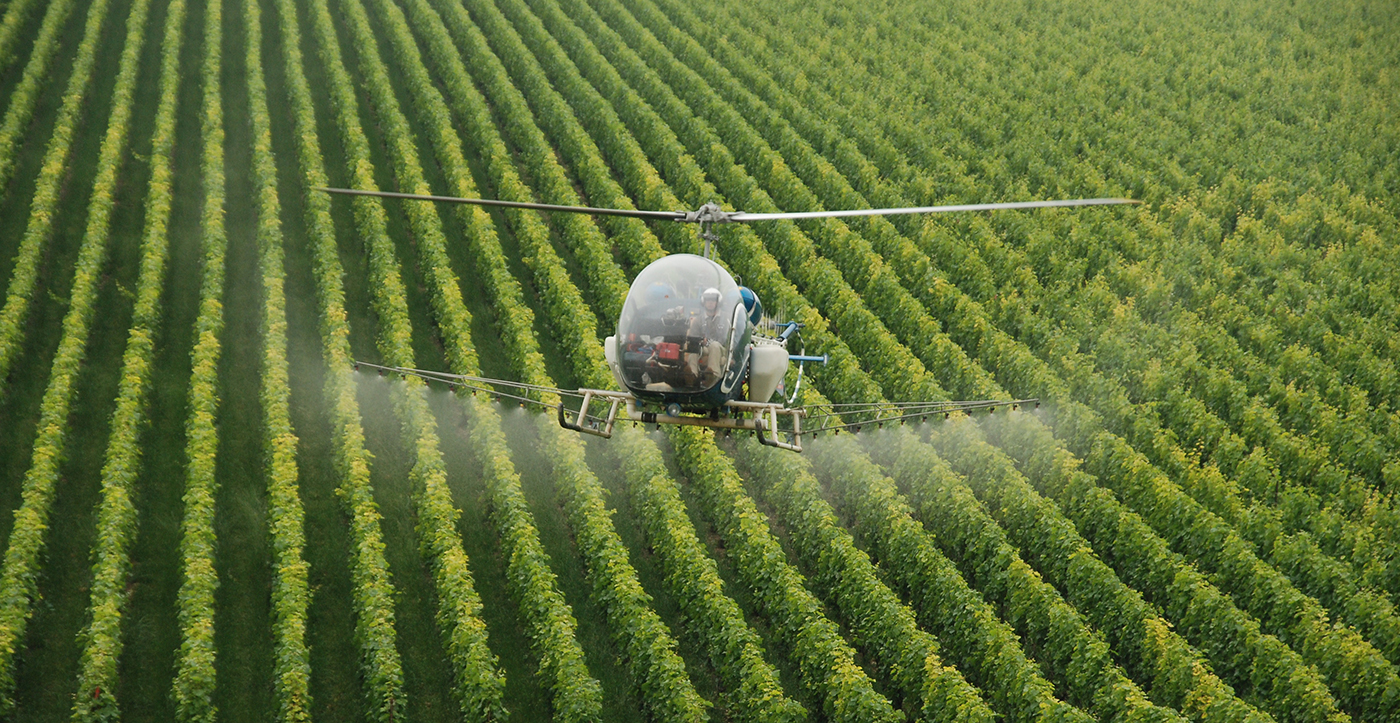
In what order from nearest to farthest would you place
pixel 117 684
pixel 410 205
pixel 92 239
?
pixel 117 684
pixel 92 239
pixel 410 205

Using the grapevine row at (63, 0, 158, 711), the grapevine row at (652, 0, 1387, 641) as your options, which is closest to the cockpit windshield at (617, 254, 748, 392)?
the grapevine row at (63, 0, 158, 711)

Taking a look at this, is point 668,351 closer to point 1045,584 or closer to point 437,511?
point 437,511

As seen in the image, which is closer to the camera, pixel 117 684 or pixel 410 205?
pixel 117 684

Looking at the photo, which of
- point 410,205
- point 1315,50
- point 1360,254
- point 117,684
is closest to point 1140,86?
point 1315,50

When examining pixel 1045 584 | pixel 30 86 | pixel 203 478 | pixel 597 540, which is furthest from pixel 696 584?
pixel 30 86

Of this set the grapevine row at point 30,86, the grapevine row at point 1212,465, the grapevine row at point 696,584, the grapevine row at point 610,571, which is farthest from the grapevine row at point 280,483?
the grapevine row at point 1212,465

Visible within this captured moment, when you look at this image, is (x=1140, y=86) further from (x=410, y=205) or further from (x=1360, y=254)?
(x=410, y=205)
